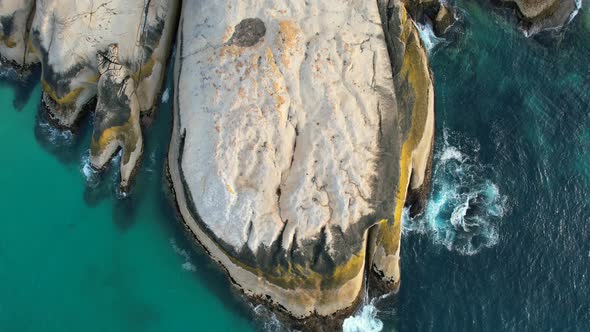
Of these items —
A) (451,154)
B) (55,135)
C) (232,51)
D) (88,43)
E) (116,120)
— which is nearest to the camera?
(232,51)

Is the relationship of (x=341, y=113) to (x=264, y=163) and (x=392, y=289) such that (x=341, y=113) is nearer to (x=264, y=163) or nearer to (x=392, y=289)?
(x=264, y=163)

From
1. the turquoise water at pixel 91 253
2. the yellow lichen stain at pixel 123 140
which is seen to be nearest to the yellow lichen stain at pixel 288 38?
the turquoise water at pixel 91 253

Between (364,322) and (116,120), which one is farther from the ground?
(116,120)

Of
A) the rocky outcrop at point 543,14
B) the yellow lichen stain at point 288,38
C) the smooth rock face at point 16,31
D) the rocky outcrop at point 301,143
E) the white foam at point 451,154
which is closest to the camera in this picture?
the rocky outcrop at point 301,143

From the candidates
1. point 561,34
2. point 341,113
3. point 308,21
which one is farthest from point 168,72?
point 561,34

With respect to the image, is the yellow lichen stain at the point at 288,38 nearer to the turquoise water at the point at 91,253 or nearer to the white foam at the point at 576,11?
the turquoise water at the point at 91,253

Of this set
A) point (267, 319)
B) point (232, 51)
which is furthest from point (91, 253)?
point (232, 51)

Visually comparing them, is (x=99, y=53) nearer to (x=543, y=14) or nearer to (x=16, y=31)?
(x=16, y=31)

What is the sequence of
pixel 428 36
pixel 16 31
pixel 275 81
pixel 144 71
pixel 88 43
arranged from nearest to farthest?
1. pixel 275 81
2. pixel 88 43
3. pixel 144 71
4. pixel 16 31
5. pixel 428 36
